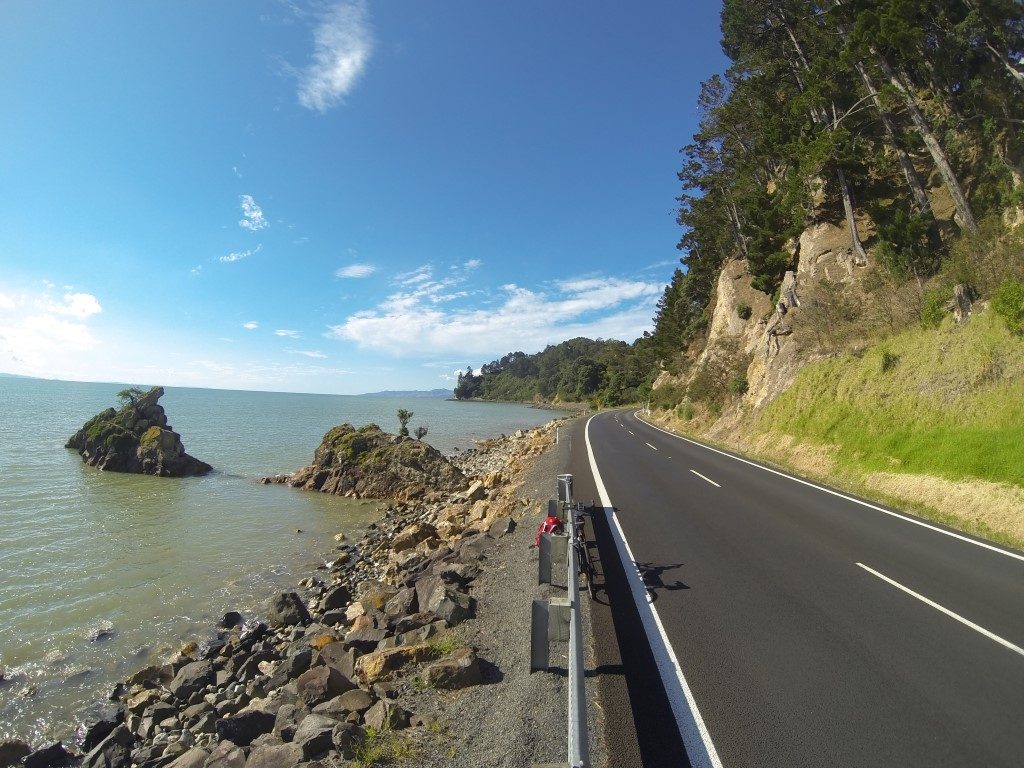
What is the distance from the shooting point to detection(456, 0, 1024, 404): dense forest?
20516 millimetres

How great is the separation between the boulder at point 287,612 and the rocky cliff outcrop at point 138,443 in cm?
2409

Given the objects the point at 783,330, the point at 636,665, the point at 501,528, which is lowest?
the point at 501,528

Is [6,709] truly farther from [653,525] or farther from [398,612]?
[653,525]

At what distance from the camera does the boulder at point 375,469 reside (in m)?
23.8

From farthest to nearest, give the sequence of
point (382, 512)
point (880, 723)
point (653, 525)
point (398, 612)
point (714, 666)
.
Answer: point (382, 512) → point (653, 525) → point (398, 612) → point (714, 666) → point (880, 723)

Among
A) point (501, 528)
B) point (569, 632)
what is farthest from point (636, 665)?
point (501, 528)

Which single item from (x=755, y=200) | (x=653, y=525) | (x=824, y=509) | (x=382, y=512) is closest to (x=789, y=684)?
(x=653, y=525)

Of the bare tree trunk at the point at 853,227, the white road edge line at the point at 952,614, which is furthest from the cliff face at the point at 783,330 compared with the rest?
the white road edge line at the point at 952,614

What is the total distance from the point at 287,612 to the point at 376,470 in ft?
47.9

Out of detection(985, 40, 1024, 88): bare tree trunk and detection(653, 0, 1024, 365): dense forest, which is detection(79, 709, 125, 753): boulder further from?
detection(985, 40, 1024, 88): bare tree trunk

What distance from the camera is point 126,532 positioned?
17219 millimetres

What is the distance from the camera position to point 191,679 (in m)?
7.86

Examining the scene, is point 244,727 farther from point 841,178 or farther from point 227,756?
point 841,178

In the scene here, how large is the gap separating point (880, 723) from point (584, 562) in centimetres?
359
